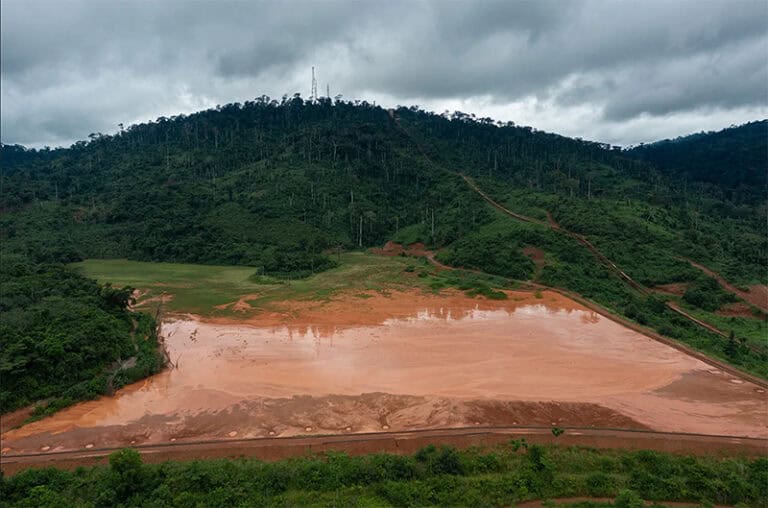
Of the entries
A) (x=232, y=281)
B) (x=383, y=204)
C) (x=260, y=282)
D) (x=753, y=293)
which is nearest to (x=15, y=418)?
(x=260, y=282)

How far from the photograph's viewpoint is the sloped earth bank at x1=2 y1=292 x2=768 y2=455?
1364 centimetres

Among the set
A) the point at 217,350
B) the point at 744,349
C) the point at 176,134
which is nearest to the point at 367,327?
the point at 217,350

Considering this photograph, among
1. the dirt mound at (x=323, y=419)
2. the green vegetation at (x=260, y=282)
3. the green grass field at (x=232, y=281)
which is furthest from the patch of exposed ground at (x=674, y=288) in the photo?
the dirt mound at (x=323, y=419)

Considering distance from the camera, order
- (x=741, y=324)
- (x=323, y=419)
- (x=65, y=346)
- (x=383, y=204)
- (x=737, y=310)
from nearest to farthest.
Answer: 1. (x=323, y=419)
2. (x=65, y=346)
3. (x=741, y=324)
4. (x=737, y=310)
5. (x=383, y=204)

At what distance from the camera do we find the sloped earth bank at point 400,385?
13.6 meters

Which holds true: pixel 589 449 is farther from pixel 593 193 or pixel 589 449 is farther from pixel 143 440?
pixel 593 193

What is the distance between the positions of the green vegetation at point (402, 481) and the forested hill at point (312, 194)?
28.6 meters

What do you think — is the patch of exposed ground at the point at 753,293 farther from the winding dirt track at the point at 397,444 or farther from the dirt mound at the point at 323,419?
the dirt mound at the point at 323,419

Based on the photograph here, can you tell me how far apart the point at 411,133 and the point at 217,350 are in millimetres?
77807

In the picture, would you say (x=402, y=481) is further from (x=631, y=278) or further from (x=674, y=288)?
(x=631, y=278)

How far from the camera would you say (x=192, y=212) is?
178ft

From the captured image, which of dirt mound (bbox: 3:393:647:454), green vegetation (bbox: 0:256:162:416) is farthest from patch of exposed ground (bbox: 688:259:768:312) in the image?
green vegetation (bbox: 0:256:162:416)

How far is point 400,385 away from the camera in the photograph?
1648 cm

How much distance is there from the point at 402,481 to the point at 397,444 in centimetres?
201
